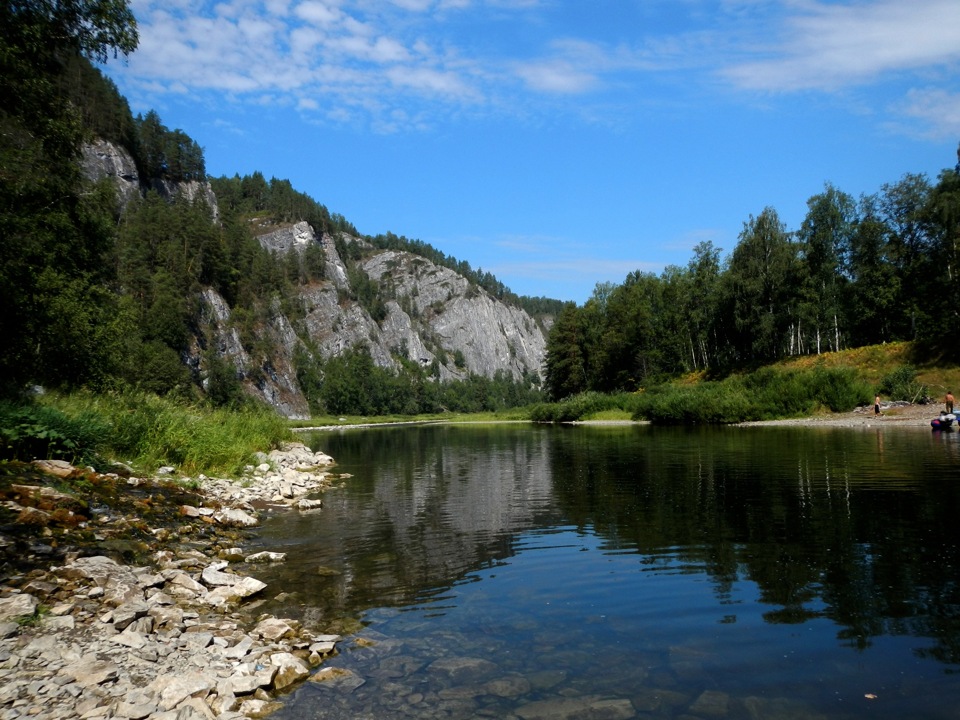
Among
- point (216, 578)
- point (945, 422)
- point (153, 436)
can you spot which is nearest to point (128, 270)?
point (153, 436)

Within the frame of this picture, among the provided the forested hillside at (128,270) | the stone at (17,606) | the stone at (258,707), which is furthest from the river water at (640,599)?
the forested hillside at (128,270)

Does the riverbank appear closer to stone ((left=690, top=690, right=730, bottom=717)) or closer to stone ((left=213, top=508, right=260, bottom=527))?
stone ((left=213, top=508, right=260, bottom=527))

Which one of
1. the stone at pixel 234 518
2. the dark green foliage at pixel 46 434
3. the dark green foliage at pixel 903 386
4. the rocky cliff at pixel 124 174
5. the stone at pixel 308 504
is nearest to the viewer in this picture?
the dark green foliage at pixel 46 434

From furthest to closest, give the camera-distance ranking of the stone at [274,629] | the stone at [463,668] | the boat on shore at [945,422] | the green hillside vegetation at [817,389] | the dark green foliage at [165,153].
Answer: the dark green foliage at [165,153] → the green hillside vegetation at [817,389] → the boat on shore at [945,422] → the stone at [274,629] → the stone at [463,668]

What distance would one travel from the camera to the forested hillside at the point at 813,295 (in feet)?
226

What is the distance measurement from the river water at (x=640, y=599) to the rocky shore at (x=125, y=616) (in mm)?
678

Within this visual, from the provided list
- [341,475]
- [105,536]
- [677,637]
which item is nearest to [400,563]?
[105,536]

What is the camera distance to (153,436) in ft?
69.8

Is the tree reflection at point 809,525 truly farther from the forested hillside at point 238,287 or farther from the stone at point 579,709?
the forested hillside at point 238,287

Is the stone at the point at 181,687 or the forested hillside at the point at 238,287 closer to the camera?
the stone at the point at 181,687

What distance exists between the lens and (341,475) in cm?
2992

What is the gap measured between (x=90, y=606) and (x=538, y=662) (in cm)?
578

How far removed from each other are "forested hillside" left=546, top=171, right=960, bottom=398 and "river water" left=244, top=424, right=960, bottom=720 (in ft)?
175

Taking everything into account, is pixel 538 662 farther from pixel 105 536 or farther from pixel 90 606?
pixel 105 536
